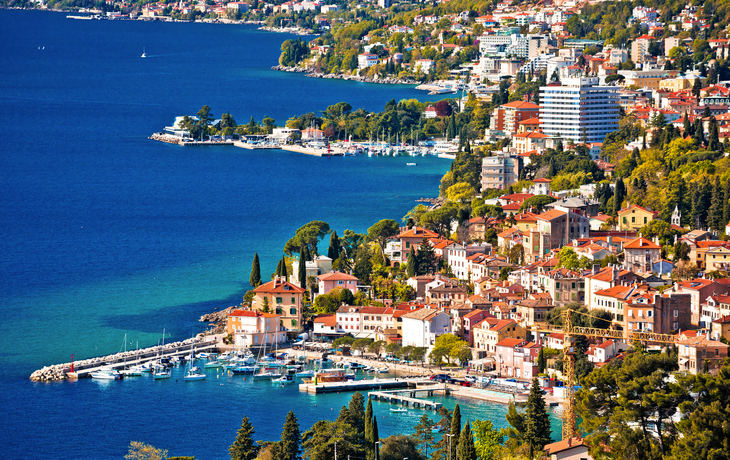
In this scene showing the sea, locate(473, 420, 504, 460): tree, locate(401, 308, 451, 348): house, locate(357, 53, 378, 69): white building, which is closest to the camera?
locate(473, 420, 504, 460): tree

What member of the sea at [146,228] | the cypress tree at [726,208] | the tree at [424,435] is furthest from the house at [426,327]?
the cypress tree at [726,208]

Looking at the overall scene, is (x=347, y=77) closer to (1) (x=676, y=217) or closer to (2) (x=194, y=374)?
(1) (x=676, y=217)

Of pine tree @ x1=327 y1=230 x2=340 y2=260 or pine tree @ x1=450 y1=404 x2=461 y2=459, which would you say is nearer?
pine tree @ x1=450 y1=404 x2=461 y2=459

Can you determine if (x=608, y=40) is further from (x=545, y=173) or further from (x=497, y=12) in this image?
(x=545, y=173)

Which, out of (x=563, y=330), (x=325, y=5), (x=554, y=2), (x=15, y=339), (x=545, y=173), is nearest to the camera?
(x=563, y=330)

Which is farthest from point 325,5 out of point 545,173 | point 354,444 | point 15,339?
point 354,444

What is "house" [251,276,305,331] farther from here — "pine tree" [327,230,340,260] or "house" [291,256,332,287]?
"pine tree" [327,230,340,260]

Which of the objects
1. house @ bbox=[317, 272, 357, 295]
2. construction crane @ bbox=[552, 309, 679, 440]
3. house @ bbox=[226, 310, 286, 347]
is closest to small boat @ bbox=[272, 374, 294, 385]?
house @ bbox=[226, 310, 286, 347]

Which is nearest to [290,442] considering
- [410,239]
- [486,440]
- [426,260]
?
[486,440]
